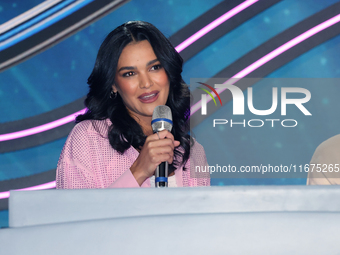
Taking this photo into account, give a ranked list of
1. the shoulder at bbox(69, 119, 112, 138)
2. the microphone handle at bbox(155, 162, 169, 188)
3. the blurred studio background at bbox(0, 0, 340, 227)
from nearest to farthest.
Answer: the microphone handle at bbox(155, 162, 169, 188), the shoulder at bbox(69, 119, 112, 138), the blurred studio background at bbox(0, 0, 340, 227)

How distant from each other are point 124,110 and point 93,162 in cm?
27

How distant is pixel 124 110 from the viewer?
1.58 m

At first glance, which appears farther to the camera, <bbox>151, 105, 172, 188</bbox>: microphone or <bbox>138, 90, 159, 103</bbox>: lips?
<bbox>138, 90, 159, 103</bbox>: lips

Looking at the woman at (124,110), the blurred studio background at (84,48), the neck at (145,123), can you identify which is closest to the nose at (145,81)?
the woman at (124,110)

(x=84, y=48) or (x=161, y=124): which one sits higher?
(x=84, y=48)

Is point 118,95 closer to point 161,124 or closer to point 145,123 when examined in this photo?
point 145,123

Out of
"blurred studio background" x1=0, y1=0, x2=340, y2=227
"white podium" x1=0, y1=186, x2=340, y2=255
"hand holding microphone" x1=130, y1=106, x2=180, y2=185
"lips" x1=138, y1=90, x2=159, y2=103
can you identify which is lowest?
"white podium" x1=0, y1=186, x2=340, y2=255

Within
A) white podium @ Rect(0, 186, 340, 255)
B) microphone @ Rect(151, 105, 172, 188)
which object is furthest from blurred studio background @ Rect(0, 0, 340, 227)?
white podium @ Rect(0, 186, 340, 255)

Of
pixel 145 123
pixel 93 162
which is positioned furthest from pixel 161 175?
pixel 145 123

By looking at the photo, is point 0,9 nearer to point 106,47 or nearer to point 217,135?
point 106,47

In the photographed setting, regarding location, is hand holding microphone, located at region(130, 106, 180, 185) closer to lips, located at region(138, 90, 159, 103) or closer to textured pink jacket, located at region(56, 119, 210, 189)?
textured pink jacket, located at region(56, 119, 210, 189)

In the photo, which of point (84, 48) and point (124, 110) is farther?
point (84, 48)

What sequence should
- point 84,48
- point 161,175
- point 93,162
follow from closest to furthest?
point 161,175 < point 93,162 < point 84,48

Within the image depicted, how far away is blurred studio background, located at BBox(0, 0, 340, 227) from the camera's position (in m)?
2.18
